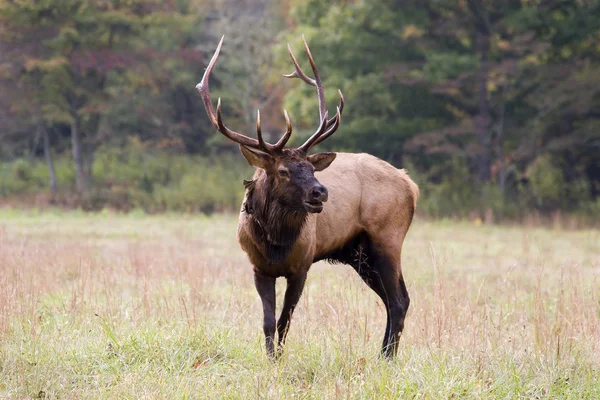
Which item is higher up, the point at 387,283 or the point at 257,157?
the point at 257,157

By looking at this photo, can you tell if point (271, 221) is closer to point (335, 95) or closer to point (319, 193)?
point (319, 193)

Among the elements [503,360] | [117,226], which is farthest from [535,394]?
[117,226]

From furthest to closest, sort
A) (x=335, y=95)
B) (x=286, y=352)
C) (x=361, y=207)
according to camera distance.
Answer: (x=335, y=95)
(x=361, y=207)
(x=286, y=352)

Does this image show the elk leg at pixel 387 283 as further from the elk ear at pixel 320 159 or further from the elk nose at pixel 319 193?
the elk nose at pixel 319 193

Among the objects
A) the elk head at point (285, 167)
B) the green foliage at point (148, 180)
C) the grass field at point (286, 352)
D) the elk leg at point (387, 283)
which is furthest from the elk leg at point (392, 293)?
the green foliage at point (148, 180)

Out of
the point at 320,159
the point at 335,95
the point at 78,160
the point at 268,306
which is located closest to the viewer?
the point at 268,306

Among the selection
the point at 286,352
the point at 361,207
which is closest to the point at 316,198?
the point at 286,352

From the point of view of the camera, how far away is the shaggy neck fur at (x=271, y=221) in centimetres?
630

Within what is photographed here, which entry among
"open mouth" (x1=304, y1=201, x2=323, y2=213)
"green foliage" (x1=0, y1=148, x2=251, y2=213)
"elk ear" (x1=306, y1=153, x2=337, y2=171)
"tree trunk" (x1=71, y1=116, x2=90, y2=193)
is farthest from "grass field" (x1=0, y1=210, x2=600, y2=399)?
"tree trunk" (x1=71, y1=116, x2=90, y2=193)

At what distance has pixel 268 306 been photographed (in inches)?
250

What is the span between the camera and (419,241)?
59.3ft

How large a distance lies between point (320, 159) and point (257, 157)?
20.0 inches

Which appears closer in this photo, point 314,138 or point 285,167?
point 285,167

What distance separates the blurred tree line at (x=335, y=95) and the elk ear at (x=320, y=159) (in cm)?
1854
